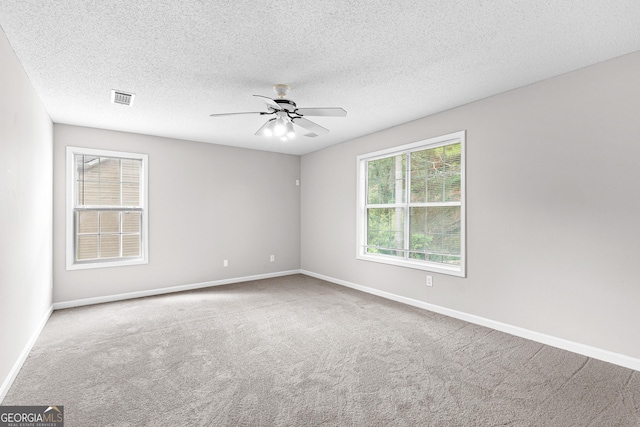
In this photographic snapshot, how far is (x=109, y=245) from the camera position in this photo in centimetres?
474

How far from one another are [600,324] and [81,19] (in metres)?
4.58

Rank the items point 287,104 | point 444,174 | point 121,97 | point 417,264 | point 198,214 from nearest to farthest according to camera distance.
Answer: point 287,104, point 121,97, point 444,174, point 417,264, point 198,214

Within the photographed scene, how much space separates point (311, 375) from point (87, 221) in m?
4.06

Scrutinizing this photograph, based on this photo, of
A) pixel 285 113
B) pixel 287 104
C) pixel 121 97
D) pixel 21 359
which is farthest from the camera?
pixel 121 97

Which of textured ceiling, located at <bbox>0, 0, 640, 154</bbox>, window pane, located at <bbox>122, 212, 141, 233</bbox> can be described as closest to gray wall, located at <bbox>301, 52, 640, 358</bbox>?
textured ceiling, located at <bbox>0, 0, 640, 154</bbox>

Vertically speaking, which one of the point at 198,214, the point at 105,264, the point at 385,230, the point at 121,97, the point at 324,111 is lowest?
the point at 105,264

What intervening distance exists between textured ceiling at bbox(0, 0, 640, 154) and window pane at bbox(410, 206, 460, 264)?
4.33 ft

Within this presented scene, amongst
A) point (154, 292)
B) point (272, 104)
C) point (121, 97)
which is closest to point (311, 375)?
point (272, 104)

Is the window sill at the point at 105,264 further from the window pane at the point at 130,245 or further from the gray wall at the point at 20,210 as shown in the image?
the gray wall at the point at 20,210

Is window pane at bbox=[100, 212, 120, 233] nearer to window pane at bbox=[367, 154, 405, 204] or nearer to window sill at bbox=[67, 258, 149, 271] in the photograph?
window sill at bbox=[67, 258, 149, 271]

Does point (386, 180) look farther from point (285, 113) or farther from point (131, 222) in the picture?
point (131, 222)

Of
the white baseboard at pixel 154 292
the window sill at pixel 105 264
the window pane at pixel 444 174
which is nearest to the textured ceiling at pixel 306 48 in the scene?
the window pane at pixel 444 174

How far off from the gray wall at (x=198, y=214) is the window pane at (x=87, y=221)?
22 cm

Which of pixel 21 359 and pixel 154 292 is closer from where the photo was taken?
pixel 21 359
